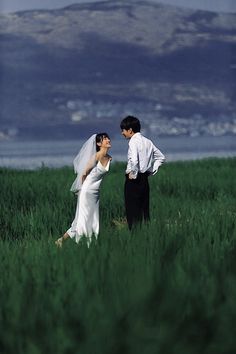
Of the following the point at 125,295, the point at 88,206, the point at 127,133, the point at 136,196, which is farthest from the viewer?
the point at 88,206

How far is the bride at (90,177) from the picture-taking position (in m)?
11.8

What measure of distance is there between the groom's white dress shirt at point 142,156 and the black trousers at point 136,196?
0.44 feet

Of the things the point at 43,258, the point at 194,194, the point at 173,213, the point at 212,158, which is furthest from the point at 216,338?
the point at 212,158

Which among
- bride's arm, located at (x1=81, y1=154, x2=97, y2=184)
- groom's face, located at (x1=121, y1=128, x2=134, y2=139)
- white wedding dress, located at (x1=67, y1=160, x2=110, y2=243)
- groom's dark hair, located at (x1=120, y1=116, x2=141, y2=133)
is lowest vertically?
white wedding dress, located at (x1=67, y1=160, x2=110, y2=243)

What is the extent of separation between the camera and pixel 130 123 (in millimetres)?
11570

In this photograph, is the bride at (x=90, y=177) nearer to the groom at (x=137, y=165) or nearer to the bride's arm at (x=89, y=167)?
the bride's arm at (x=89, y=167)

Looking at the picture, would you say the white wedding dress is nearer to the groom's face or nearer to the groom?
the groom

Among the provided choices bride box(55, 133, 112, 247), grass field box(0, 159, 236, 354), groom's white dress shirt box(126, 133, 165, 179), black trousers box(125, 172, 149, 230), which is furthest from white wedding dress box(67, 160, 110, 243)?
grass field box(0, 159, 236, 354)

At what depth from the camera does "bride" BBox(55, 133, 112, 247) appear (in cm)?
1180

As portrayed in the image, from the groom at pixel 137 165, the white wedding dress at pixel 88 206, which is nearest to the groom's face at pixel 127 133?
the groom at pixel 137 165

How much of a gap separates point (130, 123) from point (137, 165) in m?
0.46

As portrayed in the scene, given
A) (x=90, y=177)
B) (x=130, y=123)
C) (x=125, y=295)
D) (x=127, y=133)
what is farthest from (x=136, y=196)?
(x=125, y=295)

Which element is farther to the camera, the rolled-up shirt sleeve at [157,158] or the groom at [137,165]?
the rolled-up shirt sleeve at [157,158]

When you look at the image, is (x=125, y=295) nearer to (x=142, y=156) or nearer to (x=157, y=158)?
(x=142, y=156)
